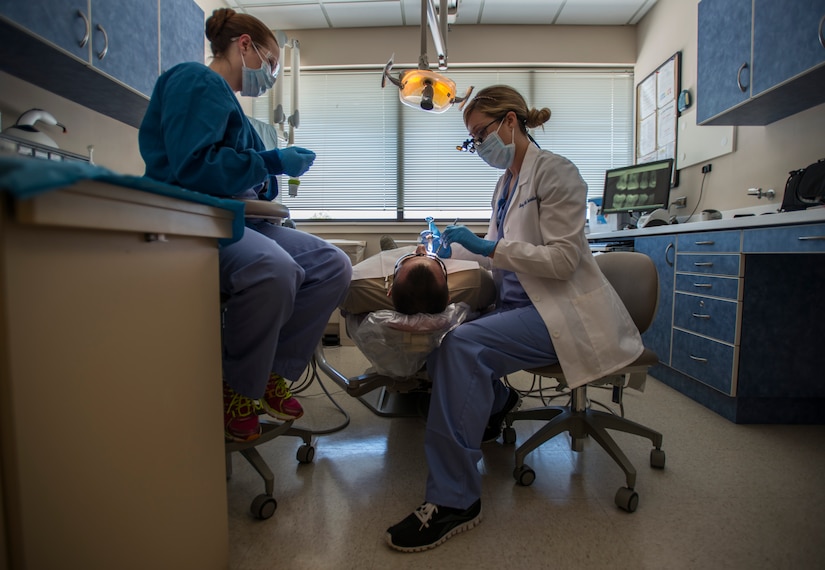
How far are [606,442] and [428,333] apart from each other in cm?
64

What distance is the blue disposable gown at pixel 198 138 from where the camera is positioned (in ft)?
3.29

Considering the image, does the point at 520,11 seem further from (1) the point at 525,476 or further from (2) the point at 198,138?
(1) the point at 525,476

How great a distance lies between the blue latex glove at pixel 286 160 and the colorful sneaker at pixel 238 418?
1.90 feet

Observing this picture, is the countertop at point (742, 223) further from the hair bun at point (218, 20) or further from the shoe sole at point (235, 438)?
the hair bun at point (218, 20)

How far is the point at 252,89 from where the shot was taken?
1.39 metres

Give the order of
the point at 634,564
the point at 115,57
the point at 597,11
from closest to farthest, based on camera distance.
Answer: the point at 634,564 → the point at 115,57 → the point at 597,11

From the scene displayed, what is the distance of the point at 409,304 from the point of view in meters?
1.25

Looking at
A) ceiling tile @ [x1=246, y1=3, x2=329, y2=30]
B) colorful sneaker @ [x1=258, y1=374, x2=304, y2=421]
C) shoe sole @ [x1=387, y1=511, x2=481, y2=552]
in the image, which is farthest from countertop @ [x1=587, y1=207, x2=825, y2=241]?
ceiling tile @ [x1=246, y1=3, x2=329, y2=30]

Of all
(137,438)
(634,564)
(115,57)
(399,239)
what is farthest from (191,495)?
(399,239)

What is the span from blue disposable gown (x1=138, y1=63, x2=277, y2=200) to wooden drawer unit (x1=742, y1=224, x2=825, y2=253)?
1636 mm

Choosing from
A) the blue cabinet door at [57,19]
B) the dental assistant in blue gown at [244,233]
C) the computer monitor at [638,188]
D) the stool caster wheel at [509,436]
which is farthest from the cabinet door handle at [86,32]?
the computer monitor at [638,188]

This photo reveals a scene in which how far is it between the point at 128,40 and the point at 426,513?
224 centimetres

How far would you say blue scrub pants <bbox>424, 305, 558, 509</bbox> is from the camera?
3.56ft

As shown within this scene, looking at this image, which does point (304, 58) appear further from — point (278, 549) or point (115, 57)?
point (278, 549)
